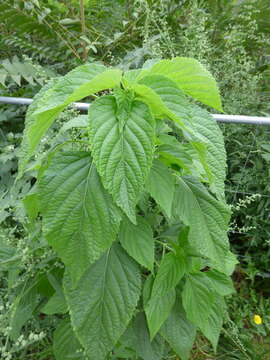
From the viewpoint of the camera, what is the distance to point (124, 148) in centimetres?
55

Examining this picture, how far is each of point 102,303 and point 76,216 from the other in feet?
0.79

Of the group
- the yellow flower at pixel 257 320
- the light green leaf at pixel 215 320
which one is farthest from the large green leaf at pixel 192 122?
the yellow flower at pixel 257 320

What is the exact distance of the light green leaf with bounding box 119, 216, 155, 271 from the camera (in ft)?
2.31

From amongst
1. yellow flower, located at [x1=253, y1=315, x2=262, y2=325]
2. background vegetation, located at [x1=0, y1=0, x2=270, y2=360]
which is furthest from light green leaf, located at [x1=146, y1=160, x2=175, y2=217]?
yellow flower, located at [x1=253, y1=315, x2=262, y2=325]

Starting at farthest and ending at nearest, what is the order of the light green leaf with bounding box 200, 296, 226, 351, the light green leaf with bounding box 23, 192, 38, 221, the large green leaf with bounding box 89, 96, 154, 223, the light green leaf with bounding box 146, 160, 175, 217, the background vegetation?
the background vegetation
the light green leaf with bounding box 200, 296, 226, 351
the light green leaf with bounding box 23, 192, 38, 221
the light green leaf with bounding box 146, 160, 175, 217
the large green leaf with bounding box 89, 96, 154, 223

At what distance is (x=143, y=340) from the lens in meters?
0.89

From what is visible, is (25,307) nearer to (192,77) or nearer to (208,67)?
(192,77)

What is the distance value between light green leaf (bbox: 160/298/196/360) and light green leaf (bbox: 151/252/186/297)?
0.14 metres

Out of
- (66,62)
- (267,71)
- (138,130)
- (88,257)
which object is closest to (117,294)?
(88,257)

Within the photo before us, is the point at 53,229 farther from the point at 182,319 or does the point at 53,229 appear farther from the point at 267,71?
the point at 267,71

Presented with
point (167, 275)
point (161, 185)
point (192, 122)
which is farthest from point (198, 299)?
point (192, 122)

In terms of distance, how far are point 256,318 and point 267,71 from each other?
1529mm

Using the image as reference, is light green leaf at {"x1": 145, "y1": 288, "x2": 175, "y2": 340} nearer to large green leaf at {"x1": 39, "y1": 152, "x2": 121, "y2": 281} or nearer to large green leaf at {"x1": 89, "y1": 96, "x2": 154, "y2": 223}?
large green leaf at {"x1": 39, "y1": 152, "x2": 121, "y2": 281}

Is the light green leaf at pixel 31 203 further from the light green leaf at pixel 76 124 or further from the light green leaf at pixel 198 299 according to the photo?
the light green leaf at pixel 198 299
